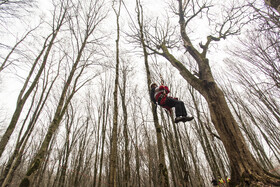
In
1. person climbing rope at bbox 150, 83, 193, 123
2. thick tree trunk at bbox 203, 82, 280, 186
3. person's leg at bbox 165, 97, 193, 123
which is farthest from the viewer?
person climbing rope at bbox 150, 83, 193, 123

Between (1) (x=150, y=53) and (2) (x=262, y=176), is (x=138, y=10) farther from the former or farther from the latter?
(2) (x=262, y=176)

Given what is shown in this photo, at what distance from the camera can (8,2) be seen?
377 centimetres

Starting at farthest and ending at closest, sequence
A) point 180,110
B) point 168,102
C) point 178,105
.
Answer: point 168,102 < point 178,105 < point 180,110

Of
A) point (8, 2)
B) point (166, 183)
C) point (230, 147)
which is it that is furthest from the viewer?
point (8, 2)

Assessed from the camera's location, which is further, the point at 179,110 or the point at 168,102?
the point at 168,102

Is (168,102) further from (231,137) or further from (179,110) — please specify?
(231,137)

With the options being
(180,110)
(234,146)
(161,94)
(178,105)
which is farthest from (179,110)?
(234,146)

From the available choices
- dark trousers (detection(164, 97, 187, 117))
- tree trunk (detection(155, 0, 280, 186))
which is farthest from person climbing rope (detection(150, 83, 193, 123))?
tree trunk (detection(155, 0, 280, 186))

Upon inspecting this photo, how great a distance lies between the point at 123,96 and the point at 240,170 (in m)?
7.54

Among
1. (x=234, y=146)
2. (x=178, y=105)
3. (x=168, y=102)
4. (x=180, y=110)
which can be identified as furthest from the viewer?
(x=168, y=102)

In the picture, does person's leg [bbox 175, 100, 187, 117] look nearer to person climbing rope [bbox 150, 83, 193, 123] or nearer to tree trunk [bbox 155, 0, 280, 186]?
person climbing rope [bbox 150, 83, 193, 123]

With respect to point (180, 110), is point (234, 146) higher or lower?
lower

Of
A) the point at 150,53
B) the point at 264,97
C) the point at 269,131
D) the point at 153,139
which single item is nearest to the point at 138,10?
the point at 150,53

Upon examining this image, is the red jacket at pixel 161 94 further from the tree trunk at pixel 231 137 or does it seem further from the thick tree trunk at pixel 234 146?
the thick tree trunk at pixel 234 146
